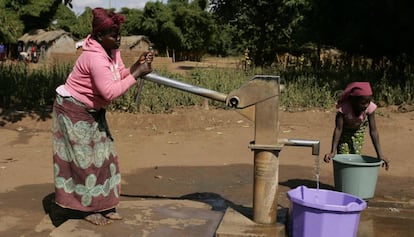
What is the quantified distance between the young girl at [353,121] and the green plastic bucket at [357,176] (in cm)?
15

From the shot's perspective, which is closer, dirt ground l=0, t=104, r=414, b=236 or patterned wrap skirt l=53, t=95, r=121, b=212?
patterned wrap skirt l=53, t=95, r=121, b=212

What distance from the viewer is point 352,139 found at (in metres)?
4.67

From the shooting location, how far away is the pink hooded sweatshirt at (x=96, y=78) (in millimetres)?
3240

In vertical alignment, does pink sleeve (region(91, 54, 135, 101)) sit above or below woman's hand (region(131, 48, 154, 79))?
below

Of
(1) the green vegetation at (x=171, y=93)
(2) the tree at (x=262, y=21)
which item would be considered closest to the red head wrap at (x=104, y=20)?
(1) the green vegetation at (x=171, y=93)

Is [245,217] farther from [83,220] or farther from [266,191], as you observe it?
[83,220]

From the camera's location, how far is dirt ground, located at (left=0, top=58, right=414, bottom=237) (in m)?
4.78

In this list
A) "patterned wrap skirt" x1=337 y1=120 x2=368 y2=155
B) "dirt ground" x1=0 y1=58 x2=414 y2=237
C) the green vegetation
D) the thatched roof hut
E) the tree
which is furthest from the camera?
the thatched roof hut

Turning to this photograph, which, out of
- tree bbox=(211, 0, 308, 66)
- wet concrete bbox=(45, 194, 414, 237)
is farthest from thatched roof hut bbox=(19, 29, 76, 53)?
wet concrete bbox=(45, 194, 414, 237)

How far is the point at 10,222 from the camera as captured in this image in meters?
3.98

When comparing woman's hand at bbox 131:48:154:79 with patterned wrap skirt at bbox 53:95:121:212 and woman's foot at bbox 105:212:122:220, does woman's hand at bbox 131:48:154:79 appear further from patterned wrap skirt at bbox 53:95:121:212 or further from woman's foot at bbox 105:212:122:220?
woman's foot at bbox 105:212:122:220

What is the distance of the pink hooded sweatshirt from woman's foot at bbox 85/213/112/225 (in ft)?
2.42

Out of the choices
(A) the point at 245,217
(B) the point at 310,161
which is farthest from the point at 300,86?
(A) the point at 245,217

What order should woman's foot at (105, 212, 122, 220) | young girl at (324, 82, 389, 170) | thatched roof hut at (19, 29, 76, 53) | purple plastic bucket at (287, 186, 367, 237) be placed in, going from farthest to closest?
thatched roof hut at (19, 29, 76, 53), young girl at (324, 82, 389, 170), woman's foot at (105, 212, 122, 220), purple plastic bucket at (287, 186, 367, 237)
